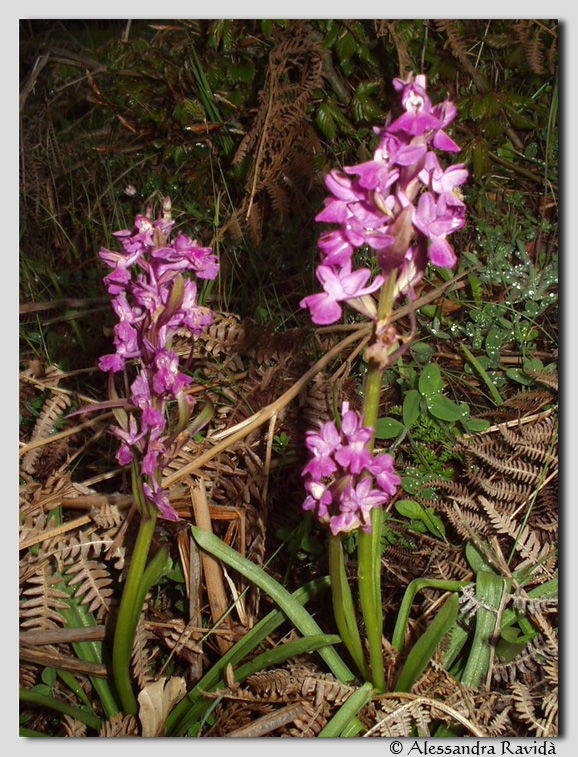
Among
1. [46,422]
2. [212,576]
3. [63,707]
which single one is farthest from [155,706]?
[46,422]

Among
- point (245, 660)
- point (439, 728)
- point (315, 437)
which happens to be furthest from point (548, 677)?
point (315, 437)

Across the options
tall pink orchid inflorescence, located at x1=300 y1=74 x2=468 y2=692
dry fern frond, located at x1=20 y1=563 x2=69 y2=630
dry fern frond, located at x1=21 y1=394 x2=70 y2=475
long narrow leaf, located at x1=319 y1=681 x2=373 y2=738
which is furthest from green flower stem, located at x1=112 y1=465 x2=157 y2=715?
dry fern frond, located at x1=21 y1=394 x2=70 y2=475

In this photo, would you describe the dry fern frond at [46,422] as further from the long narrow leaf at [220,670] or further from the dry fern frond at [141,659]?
the long narrow leaf at [220,670]

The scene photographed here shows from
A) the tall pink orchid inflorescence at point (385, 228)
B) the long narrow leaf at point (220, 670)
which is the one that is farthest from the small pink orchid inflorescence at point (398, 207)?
the long narrow leaf at point (220, 670)

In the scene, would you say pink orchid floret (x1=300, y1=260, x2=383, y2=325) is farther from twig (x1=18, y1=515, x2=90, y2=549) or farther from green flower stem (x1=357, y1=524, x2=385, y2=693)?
twig (x1=18, y1=515, x2=90, y2=549)

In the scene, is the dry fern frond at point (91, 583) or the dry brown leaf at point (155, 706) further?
the dry fern frond at point (91, 583)

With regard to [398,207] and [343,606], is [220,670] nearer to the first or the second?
[343,606]

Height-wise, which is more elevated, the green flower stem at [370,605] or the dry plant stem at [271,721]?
the green flower stem at [370,605]
